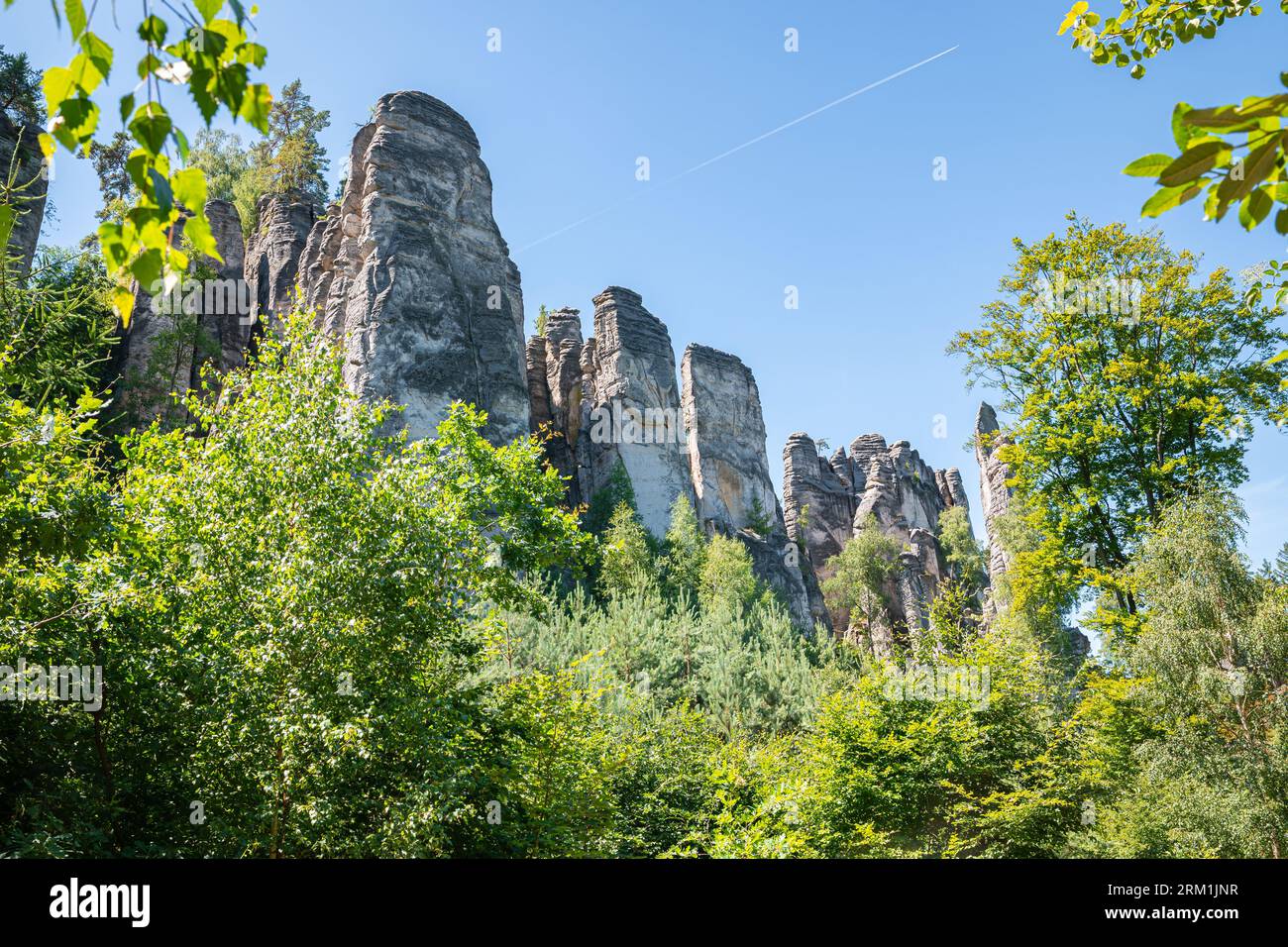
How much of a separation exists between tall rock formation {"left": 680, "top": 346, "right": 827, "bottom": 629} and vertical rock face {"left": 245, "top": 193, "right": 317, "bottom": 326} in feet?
73.9

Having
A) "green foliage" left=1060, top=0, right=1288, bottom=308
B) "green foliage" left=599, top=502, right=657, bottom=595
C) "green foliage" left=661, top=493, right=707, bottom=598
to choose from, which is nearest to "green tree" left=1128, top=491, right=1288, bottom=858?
"green foliage" left=1060, top=0, right=1288, bottom=308

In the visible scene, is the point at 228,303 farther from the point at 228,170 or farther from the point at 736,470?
the point at 736,470

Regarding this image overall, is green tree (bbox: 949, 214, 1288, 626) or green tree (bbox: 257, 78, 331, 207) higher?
green tree (bbox: 257, 78, 331, 207)

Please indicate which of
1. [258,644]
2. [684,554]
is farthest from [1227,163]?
[684,554]

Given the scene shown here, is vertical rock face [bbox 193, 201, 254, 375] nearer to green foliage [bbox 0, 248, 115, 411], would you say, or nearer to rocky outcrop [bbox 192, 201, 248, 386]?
rocky outcrop [bbox 192, 201, 248, 386]

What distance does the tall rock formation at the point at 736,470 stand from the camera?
47.9m

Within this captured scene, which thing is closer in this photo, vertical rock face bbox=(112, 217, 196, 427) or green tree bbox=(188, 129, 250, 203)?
vertical rock face bbox=(112, 217, 196, 427)

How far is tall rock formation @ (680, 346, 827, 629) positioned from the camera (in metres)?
47.9

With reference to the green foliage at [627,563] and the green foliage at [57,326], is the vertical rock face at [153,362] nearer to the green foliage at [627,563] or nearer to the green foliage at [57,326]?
the green foliage at [57,326]

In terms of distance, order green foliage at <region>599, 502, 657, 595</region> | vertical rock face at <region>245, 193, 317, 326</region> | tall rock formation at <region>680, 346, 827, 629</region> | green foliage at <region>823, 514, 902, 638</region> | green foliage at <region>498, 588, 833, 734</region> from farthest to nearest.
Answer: green foliage at <region>823, 514, 902, 638</region>, tall rock formation at <region>680, 346, 827, 629</region>, vertical rock face at <region>245, 193, 317, 326</region>, green foliage at <region>599, 502, 657, 595</region>, green foliage at <region>498, 588, 833, 734</region>

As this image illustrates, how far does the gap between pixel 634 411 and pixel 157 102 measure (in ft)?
145

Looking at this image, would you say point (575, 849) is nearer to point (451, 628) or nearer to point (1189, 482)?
point (451, 628)

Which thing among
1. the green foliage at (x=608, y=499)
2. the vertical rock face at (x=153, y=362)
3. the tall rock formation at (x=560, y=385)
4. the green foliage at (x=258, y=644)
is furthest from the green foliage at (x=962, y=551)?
the green foliage at (x=258, y=644)
